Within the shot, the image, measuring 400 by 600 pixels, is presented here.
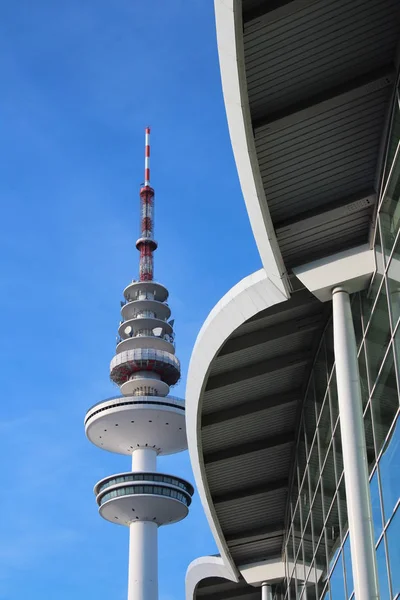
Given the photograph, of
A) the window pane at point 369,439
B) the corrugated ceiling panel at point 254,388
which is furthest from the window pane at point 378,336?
the corrugated ceiling panel at point 254,388

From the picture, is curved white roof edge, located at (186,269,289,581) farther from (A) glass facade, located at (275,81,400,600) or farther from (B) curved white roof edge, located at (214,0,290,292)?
(A) glass facade, located at (275,81,400,600)

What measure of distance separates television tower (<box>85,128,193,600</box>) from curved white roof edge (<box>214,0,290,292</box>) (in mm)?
73279

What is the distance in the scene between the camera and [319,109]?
16.2 meters

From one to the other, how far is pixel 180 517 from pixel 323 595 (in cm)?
7467

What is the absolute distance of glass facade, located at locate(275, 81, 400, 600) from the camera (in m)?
15.4

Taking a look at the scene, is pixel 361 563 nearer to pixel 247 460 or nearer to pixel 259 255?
pixel 259 255

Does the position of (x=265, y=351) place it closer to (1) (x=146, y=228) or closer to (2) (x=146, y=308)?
(2) (x=146, y=308)

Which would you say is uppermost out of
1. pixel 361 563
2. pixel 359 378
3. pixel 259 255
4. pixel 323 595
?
pixel 259 255

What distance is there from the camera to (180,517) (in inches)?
3740

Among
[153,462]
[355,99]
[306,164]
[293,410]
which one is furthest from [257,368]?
[153,462]

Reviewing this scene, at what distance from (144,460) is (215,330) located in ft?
249

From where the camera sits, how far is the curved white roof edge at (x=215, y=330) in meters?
18.5

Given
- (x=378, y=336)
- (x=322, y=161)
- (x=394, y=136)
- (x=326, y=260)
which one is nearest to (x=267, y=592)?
(x=326, y=260)

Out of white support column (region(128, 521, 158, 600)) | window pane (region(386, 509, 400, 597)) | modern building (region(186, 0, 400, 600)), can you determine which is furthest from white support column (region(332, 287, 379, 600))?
white support column (region(128, 521, 158, 600))
